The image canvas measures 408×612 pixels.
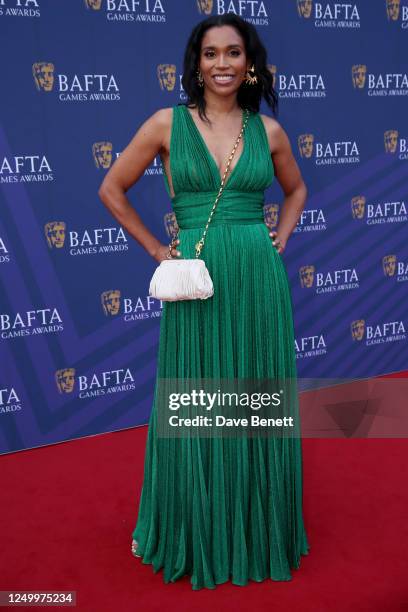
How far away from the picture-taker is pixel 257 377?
7.47 ft

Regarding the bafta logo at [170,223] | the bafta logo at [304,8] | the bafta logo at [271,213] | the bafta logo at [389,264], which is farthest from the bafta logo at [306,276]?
the bafta logo at [304,8]

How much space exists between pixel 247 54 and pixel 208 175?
42cm

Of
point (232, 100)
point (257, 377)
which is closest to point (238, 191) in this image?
point (232, 100)

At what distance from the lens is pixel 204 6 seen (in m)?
3.62

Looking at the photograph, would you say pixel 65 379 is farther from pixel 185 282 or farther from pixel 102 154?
pixel 185 282

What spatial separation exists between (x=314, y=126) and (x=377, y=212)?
742mm

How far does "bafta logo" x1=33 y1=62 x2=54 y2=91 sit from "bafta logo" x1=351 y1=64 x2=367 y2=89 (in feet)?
6.15

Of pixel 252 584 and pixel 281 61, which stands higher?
pixel 281 61

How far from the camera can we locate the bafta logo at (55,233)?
3480mm

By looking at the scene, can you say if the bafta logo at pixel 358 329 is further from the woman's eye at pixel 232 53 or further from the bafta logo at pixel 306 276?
the woman's eye at pixel 232 53

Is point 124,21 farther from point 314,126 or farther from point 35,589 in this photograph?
point 35,589

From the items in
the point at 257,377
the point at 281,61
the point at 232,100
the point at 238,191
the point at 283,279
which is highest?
the point at 281,61

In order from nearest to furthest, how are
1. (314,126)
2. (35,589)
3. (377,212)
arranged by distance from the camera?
(35,589)
(314,126)
(377,212)

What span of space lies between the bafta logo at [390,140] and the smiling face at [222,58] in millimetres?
2414
